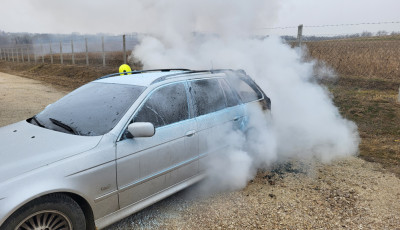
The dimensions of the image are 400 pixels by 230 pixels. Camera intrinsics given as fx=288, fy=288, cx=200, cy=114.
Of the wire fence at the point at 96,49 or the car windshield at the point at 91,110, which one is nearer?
the car windshield at the point at 91,110

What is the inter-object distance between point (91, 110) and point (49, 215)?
1.13 metres

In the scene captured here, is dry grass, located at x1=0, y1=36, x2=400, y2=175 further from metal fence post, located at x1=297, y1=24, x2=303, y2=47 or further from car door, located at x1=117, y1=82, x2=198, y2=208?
car door, located at x1=117, y1=82, x2=198, y2=208

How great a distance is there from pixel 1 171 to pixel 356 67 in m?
10.7

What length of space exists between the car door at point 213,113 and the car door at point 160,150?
0.13m

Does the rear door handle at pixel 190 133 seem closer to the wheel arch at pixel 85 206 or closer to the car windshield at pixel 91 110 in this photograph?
the car windshield at pixel 91 110

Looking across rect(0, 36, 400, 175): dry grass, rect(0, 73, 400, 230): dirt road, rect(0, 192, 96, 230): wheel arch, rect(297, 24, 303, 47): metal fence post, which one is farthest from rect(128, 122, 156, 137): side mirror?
rect(297, 24, 303, 47): metal fence post

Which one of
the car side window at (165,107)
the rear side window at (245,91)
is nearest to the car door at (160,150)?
the car side window at (165,107)

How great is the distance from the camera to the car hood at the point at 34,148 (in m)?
2.21

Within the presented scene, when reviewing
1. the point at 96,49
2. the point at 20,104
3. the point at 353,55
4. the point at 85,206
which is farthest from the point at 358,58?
the point at 96,49

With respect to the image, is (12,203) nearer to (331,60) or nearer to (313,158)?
(313,158)

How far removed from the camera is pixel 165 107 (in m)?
3.14

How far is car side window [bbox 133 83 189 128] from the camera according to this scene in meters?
2.96

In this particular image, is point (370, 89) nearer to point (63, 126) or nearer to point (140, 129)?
point (140, 129)

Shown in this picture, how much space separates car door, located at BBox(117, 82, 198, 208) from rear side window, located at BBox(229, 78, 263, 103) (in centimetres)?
116
